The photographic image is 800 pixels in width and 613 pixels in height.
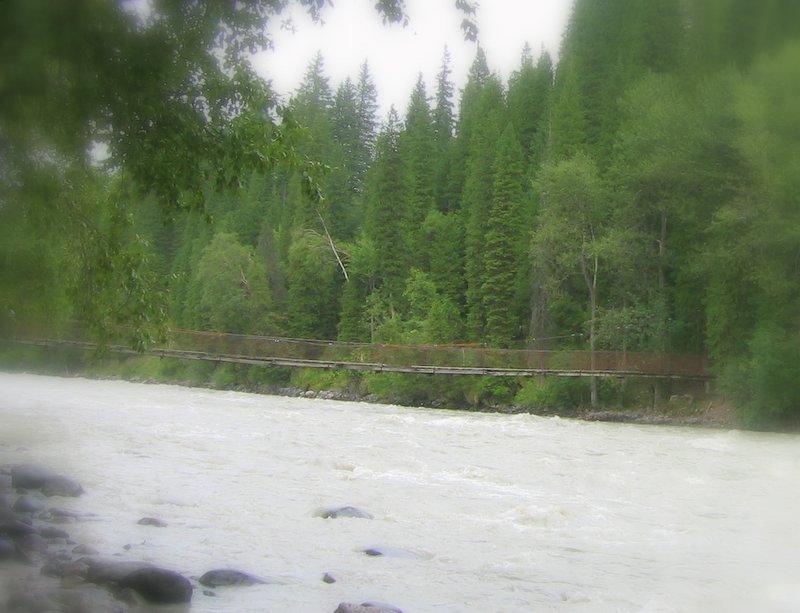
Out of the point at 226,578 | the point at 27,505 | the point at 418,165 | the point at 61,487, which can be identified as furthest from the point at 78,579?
the point at 418,165

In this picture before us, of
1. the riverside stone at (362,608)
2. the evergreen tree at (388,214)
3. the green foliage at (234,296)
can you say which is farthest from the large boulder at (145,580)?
the evergreen tree at (388,214)

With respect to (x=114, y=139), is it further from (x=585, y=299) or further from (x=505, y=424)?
(x=585, y=299)

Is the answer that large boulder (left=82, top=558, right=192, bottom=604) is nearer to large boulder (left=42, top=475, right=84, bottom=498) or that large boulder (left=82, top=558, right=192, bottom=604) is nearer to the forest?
the forest

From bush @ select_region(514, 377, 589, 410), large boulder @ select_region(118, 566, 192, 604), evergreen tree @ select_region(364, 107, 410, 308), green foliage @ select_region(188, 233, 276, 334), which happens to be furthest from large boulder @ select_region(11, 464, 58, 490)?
evergreen tree @ select_region(364, 107, 410, 308)

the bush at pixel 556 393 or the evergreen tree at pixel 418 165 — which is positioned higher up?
the evergreen tree at pixel 418 165

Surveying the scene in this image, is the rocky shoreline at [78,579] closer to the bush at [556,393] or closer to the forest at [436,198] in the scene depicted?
the forest at [436,198]

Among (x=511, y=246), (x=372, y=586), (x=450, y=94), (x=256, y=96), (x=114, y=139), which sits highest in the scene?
(x=450, y=94)

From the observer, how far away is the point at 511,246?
99.8ft

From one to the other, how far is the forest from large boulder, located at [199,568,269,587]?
1.83 meters

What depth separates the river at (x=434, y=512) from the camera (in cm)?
473

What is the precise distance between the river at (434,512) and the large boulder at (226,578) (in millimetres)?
102

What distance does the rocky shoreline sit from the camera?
347 cm

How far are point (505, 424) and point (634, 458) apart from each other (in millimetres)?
6207

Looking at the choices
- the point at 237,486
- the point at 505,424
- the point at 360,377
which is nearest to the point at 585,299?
the point at 360,377
